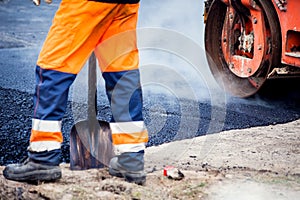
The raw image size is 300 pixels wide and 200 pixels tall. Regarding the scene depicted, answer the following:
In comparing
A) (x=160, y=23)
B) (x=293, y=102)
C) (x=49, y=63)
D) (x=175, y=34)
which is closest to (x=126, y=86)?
(x=49, y=63)

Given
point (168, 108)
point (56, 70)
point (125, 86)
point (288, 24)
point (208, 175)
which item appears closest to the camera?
point (56, 70)

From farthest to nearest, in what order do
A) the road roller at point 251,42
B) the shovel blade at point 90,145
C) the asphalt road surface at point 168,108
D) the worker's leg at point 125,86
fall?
the road roller at point 251,42 → the asphalt road surface at point 168,108 → the shovel blade at point 90,145 → the worker's leg at point 125,86

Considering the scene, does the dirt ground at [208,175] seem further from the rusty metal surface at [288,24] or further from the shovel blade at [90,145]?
the rusty metal surface at [288,24]

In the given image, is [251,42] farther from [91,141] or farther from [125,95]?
[125,95]

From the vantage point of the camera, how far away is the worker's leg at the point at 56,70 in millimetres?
2527

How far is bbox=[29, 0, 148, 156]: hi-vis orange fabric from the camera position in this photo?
99.7 inches

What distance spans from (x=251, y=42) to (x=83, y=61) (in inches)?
100

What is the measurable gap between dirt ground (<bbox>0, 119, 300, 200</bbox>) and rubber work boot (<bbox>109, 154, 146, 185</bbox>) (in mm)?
42

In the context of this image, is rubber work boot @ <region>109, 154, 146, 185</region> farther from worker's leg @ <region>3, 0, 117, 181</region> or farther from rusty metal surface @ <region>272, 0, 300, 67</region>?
rusty metal surface @ <region>272, 0, 300, 67</region>

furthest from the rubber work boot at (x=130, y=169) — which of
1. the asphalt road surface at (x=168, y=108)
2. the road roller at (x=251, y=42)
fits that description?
the road roller at (x=251, y=42)

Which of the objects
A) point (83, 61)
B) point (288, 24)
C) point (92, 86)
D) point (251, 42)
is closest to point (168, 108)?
point (251, 42)

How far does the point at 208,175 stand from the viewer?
9.58 ft

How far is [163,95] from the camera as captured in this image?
498cm

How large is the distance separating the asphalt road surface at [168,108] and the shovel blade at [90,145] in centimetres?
43
